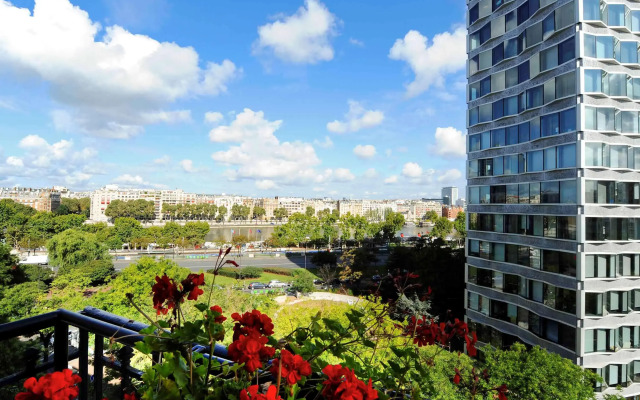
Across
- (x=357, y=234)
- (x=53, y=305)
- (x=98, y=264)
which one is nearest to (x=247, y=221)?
(x=357, y=234)

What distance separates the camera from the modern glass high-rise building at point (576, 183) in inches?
424

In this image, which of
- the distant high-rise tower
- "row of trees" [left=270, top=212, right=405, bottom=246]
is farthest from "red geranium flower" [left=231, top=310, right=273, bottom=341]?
the distant high-rise tower

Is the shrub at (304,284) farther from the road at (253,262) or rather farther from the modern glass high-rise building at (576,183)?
the road at (253,262)

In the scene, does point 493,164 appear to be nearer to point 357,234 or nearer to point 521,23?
point 521,23

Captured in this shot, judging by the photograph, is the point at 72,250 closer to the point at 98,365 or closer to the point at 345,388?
the point at 98,365

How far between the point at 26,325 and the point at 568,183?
13.2m

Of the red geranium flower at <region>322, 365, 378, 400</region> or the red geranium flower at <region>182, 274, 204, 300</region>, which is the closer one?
the red geranium flower at <region>322, 365, 378, 400</region>

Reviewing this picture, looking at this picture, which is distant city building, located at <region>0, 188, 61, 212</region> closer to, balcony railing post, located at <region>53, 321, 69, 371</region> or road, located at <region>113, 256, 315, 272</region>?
road, located at <region>113, 256, 315, 272</region>

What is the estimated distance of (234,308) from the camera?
11656 millimetres

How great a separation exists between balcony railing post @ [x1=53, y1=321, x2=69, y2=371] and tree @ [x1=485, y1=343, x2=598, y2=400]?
30.0 feet

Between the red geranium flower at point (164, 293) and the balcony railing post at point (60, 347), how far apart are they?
799mm

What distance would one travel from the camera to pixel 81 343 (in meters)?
1.51

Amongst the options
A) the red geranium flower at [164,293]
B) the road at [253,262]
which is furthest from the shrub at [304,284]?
the red geranium flower at [164,293]

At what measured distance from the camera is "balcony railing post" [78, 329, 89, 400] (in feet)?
Answer: 4.94
